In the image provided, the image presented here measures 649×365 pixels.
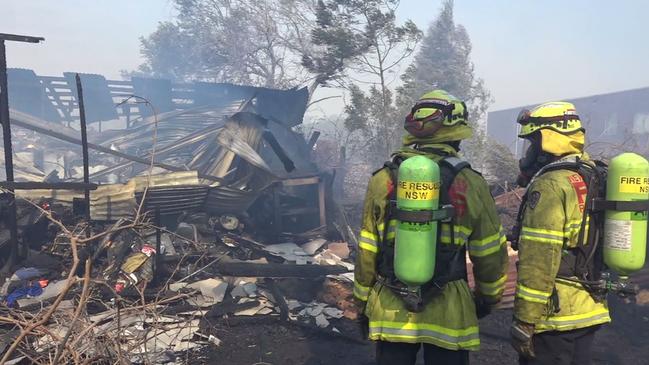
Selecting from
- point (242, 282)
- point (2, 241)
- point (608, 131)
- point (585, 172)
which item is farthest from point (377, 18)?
point (608, 131)

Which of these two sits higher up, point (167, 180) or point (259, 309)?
point (167, 180)

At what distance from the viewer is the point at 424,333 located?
7.97ft

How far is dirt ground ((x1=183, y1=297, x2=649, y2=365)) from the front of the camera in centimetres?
474

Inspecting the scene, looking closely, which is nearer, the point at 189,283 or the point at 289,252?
the point at 189,283

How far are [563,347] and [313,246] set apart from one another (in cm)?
672

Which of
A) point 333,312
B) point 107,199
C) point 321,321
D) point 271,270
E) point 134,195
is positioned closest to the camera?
point 321,321

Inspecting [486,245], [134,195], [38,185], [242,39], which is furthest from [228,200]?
[242,39]

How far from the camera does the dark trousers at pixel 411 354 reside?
245 centimetres

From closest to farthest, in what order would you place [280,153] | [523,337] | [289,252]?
[523,337]
[289,252]
[280,153]

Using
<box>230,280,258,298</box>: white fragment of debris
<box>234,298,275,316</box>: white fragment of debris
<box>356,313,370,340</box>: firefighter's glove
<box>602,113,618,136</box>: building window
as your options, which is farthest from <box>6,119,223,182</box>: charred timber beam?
<box>602,113,618,136</box>: building window

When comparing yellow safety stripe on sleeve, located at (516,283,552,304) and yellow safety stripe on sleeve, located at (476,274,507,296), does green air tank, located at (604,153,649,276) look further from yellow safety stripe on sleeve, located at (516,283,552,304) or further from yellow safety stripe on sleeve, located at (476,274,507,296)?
yellow safety stripe on sleeve, located at (476,274,507,296)

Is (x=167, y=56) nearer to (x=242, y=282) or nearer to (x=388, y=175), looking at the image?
(x=242, y=282)

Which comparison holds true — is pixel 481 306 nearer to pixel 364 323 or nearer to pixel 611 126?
pixel 364 323

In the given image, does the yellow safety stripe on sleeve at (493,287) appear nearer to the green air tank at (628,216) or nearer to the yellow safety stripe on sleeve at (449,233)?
the yellow safety stripe on sleeve at (449,233)
